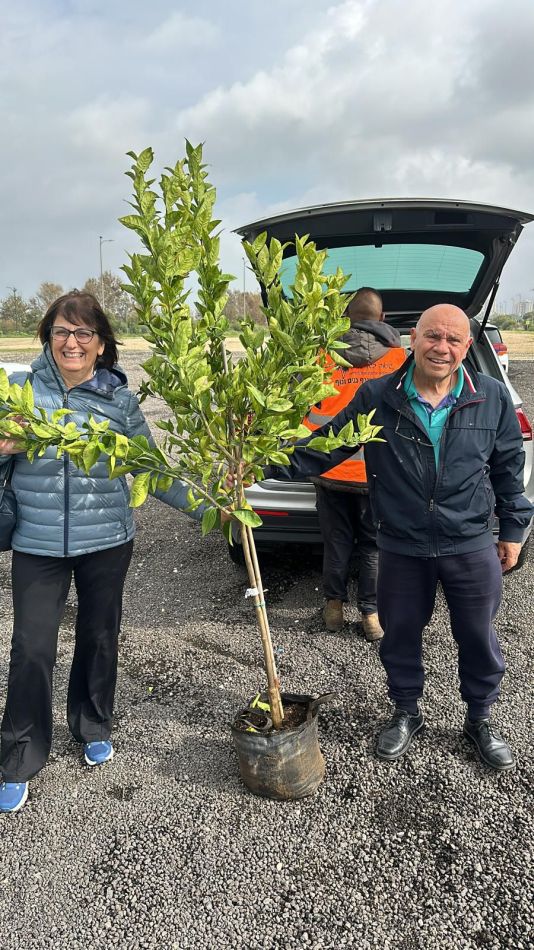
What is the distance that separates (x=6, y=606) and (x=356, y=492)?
2753 millimetres

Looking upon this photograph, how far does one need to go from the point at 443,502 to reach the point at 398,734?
1.12 metres

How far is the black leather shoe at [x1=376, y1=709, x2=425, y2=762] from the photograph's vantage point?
285 centimetres

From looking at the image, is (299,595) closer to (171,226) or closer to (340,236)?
(340,236)

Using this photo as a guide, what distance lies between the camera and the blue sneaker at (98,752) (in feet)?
9.43

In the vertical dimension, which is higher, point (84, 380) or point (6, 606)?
point (84, 380)

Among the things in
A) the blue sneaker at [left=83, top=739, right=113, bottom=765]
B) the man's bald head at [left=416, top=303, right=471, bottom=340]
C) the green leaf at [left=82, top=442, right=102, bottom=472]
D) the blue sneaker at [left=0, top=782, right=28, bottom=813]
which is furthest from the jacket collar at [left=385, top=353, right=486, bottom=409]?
the blue sneaker at [left=0, top=782, right=28, bottom=813]

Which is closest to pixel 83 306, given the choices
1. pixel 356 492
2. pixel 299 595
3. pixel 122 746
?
pixel 356 492

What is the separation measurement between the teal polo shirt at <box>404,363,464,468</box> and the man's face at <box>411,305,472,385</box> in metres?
0.09

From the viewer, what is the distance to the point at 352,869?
2.27 m

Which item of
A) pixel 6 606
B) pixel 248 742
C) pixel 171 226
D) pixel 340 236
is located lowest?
pixel 6 606

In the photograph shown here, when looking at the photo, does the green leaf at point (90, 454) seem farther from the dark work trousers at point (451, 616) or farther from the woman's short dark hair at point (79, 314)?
the dark work trousers at point (451, 616)

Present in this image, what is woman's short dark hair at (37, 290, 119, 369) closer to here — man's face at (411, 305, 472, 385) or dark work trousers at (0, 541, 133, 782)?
dark work trousers at (0, 541, 133, 782)

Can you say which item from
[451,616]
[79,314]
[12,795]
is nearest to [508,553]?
[451,616]

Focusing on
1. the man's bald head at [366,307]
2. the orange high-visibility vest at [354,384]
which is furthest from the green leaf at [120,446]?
the man's bald head at [366,307]
